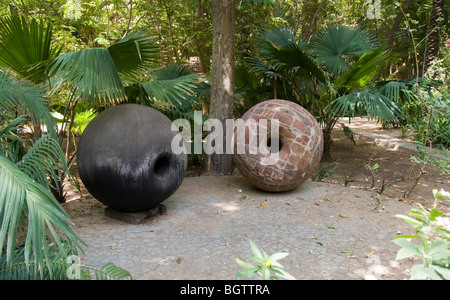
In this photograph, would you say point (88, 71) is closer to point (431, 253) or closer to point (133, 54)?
point (133, 54)

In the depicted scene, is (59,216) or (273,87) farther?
(273,87)

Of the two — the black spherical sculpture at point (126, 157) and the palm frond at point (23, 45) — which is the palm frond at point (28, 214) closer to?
the black spherical sculpture at point (126, 157)

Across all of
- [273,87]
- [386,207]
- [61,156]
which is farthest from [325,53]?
[61,156]

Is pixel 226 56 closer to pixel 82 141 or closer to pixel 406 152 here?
pixel 82 141

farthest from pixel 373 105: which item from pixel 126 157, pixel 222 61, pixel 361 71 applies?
pixel 126 157

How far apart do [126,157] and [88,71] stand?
902 mm

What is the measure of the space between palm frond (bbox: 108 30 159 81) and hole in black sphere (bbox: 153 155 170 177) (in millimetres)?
1079

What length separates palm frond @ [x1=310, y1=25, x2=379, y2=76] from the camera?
6.46 metres

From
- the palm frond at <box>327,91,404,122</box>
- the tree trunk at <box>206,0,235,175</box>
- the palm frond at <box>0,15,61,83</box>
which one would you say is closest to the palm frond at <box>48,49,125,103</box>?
the palm frond at <box>0,15,61,83</box>

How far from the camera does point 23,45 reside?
4.04 metres

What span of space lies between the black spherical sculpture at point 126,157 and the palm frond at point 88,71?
346 millimetres

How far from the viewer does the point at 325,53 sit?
655 centimetres

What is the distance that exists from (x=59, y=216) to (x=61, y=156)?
40.9 inches

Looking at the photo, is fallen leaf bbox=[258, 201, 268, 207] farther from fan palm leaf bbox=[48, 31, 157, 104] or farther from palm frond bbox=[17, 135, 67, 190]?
palm frond bbox=[17, 135, 67, 190]
